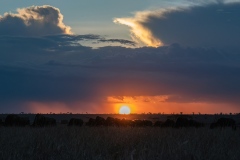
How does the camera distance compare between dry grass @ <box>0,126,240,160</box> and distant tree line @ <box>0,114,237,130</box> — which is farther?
distant tree line @ <box>0,114,237,130</box>

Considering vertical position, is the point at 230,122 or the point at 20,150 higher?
the point at 230,122

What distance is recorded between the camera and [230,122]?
33625 mm

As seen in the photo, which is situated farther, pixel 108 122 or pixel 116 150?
pixel 108 122

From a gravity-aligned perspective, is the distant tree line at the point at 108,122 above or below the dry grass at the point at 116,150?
above

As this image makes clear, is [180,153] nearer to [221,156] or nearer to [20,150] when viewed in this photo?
[221,156]

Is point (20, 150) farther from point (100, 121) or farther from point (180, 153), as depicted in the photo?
point (100, 121)

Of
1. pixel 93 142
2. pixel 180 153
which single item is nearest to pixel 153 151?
pixel 180 153

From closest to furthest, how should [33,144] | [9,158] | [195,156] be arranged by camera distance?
[9,158] → [195,156] → [33,144]

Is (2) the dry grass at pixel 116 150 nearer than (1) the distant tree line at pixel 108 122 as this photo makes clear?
Yes

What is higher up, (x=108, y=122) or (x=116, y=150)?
(x=108, y=122)

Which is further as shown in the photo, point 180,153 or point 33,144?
point 33,144

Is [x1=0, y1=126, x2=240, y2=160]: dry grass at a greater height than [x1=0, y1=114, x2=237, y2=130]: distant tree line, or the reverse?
[x1=0, y1=114, x2=237, y2=130]: distant tree line

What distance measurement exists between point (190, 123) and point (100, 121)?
8927 millimetres

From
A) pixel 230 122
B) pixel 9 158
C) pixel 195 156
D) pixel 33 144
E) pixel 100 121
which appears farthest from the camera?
pixel 100 121
